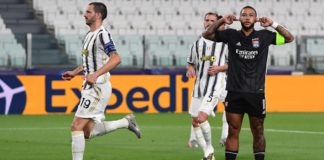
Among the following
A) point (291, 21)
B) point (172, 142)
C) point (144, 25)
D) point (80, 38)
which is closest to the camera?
point (172, 142)

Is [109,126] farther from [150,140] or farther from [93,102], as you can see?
[150,140]

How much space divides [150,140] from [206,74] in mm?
2913

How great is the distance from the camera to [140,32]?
31.9 meters

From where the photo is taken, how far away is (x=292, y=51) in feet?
94.3

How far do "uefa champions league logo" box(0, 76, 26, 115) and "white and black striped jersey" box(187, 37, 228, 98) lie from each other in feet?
34.8

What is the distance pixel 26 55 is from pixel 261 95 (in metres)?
14.8

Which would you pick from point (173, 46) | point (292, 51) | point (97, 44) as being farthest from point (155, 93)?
point (97, 44)

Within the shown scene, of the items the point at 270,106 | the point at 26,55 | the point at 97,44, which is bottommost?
the point at 270,106

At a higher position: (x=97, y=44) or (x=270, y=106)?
(x=97, y=44)

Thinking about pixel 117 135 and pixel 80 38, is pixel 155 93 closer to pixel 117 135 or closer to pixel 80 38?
pixel 80 38

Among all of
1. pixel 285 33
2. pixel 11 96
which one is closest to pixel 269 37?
pixel 285 33

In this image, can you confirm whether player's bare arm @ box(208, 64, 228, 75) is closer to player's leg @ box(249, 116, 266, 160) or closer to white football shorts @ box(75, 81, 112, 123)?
player's leg @ box(249, 116, 266, 160)

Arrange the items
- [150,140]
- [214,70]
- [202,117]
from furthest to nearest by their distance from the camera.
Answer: [150,140], [214,70], [202,117]

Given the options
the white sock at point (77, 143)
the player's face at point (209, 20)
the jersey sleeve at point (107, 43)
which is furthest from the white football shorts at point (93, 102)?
the player's face at point (209, 20)
